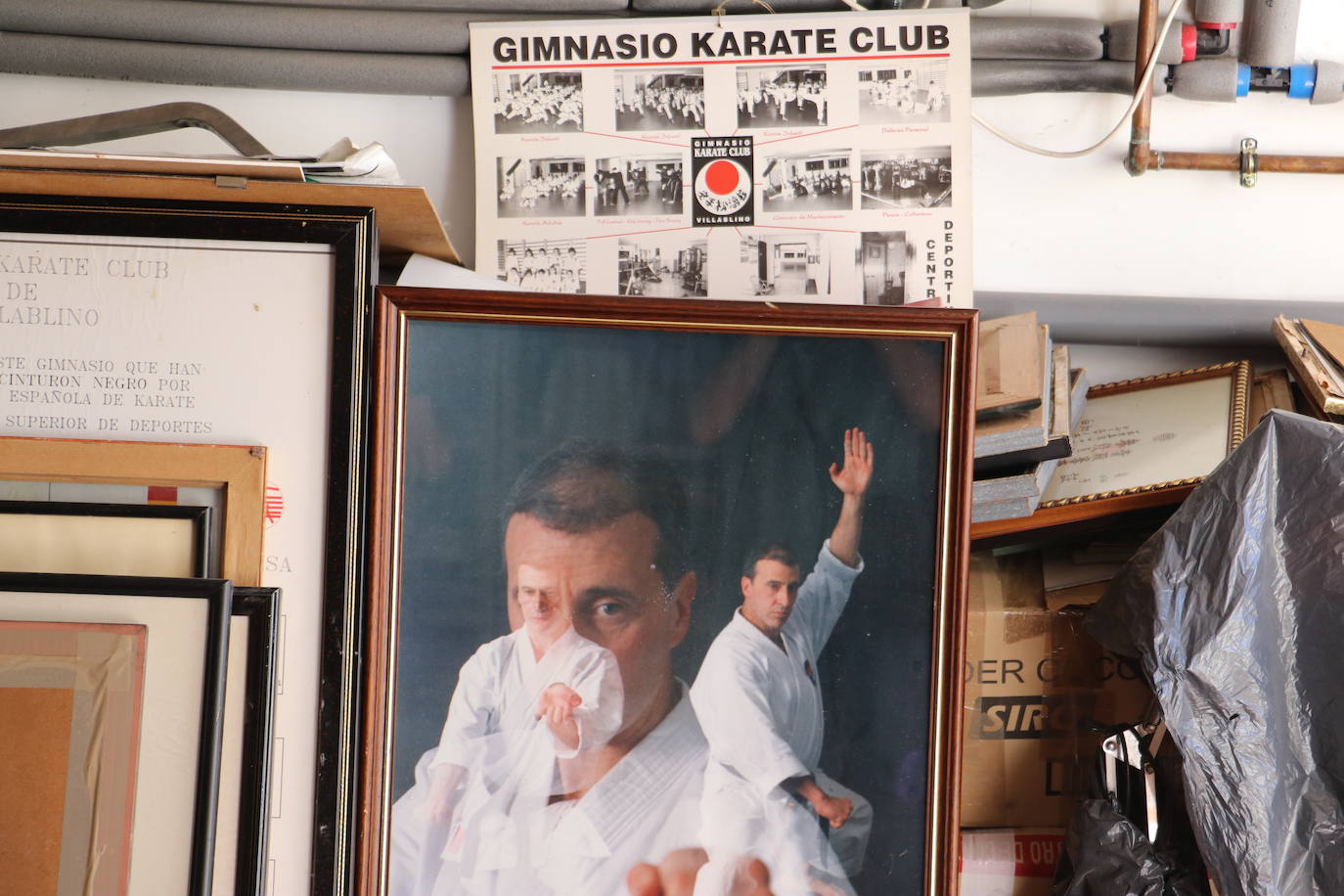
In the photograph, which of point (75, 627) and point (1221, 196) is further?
point (1221, 196)

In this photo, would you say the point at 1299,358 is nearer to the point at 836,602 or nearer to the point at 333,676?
the point at 836,602

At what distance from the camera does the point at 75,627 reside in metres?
0.98

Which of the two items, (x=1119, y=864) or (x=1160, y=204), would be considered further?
(x=1160, y=204)

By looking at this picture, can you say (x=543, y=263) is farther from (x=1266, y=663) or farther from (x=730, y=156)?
(x=1266, y=663)

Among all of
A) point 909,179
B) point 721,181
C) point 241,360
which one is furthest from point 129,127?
point 909,179

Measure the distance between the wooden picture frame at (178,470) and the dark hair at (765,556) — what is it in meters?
0.47

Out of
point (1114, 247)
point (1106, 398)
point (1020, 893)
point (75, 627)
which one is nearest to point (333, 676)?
point (75, 627)

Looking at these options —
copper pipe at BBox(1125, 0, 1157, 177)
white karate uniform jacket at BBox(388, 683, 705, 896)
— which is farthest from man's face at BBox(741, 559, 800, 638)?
copper pipe at BBox(1125, 0, 1157, 177)

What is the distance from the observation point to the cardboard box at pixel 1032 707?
131 cm

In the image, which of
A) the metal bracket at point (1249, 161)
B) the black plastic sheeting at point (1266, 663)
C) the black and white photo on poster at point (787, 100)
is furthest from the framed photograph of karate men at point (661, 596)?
the metal bracket at point (1249, 161)

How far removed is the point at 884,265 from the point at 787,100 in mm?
247

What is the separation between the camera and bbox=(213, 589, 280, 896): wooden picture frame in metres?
1.01

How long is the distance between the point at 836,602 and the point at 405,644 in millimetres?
436

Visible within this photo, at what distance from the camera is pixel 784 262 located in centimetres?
138
